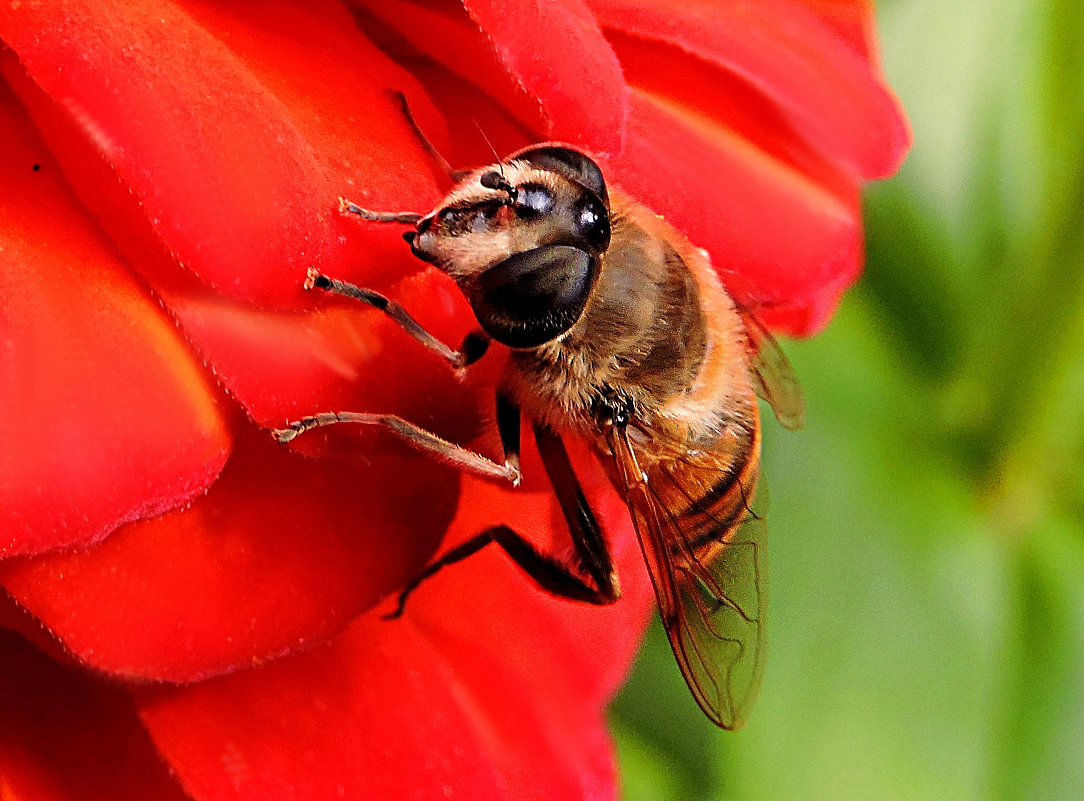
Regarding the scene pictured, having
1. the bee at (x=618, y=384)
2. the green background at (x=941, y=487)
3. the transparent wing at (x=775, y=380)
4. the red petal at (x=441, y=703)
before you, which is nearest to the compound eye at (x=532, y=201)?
the bee at (x=618, y=384)

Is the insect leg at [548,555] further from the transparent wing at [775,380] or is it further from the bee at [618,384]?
the transparent wing at [775,380]

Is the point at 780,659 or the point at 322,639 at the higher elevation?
the point at 322,639

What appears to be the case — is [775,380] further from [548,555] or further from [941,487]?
[941,487]

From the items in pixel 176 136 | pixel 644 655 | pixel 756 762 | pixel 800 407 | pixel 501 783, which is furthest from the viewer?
pixel 644 655

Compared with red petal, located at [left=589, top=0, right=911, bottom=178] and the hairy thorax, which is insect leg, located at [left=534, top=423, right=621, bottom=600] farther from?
red petal, located at [left=589, top=0, right=911, bottom=178]

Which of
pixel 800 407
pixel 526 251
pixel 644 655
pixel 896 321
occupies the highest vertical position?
pixel 526 251

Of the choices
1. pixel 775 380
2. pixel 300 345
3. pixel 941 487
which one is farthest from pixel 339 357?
pixel 941 487

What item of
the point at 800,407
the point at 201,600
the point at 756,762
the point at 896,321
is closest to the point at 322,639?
the point at 201,600

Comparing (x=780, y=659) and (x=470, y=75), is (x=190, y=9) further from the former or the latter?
(x=780, y=659)
